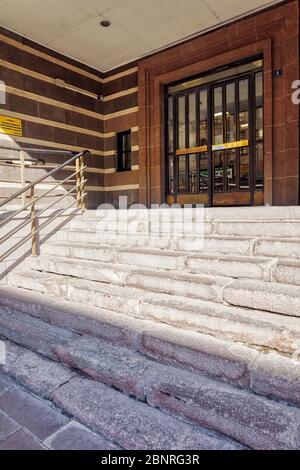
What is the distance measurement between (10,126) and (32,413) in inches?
213

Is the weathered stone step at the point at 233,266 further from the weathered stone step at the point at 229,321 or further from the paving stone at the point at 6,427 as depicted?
the paving stone at the point at 6,427

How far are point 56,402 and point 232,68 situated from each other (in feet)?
20.4

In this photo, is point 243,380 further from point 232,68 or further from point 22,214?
point 232,68

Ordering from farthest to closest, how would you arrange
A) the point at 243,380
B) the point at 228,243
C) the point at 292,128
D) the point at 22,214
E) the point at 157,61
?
the point at 157,61
the point at 292,128
the point at 22,214
the point at 228,243
the point at 243,380

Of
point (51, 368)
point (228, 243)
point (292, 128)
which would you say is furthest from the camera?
point (292, 128)

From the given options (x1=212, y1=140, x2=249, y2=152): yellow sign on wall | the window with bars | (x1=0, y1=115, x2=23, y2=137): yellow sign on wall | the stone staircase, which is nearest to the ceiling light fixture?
the window with bars

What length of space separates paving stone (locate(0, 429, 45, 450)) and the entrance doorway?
5324mm

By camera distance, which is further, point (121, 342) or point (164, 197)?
point (164, 197)

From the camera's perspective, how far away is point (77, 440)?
167 centimetres

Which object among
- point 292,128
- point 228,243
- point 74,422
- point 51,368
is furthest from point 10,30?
point 74,422

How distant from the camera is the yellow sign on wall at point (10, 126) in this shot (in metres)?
5.85

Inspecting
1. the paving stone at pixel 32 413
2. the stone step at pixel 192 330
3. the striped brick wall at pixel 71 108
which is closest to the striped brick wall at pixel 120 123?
the striped brick wall at pixel 71 108

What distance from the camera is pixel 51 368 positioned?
2.28 m

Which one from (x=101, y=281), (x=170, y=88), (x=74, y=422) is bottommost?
(x=74, y=422)
